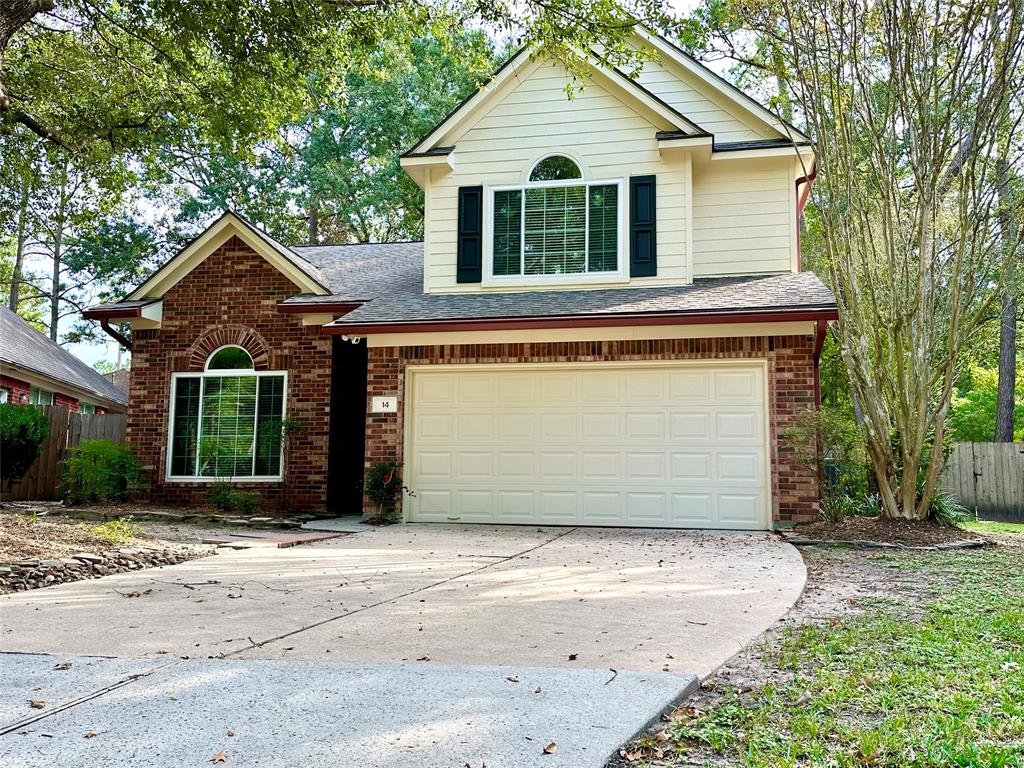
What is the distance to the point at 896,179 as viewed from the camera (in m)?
9.46

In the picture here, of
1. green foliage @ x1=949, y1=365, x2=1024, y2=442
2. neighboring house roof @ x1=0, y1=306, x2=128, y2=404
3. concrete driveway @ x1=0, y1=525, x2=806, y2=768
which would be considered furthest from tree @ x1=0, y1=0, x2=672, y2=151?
green foliage @ x1=949, y1=365, x2=1024, y2=442

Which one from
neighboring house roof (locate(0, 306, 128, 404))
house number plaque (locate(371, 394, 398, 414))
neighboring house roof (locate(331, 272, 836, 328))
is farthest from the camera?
neighboring house roof (locate(0, 306, 128, 404))

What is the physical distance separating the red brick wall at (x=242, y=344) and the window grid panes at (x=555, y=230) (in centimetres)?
313

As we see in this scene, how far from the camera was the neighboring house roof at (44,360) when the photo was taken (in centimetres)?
1959

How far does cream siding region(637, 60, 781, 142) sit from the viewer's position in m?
12.1

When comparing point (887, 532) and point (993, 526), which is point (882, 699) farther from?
point (993, 526)

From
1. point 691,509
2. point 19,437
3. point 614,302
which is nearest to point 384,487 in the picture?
point 614,302

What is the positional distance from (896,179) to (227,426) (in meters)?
9.80

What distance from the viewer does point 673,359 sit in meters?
10.5

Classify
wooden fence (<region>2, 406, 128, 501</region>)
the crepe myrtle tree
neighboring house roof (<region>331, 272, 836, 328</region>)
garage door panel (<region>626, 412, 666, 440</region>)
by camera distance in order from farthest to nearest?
wooden fence (<region>2, 406, 128, 501</region>)
garage door panel (<region>626, 412, 666, 440</region>)
neighboring house roof (<region>331, 272, 836, 328</region>)
the crepe myrtle tree

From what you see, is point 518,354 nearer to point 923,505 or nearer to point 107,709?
point 923,505

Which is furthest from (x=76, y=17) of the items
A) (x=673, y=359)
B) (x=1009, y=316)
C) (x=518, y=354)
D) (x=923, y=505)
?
(x=1009, y=316)

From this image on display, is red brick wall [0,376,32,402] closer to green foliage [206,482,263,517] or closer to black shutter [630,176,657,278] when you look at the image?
green foliage [206,482,263,517]

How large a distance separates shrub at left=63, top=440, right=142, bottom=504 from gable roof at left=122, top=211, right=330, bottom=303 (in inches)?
95.3
